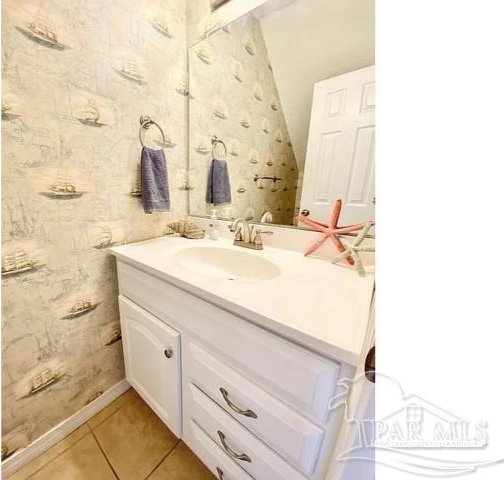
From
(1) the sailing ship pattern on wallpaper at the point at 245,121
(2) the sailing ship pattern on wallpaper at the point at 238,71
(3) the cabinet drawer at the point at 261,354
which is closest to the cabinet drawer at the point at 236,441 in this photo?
(3) the cabinet drawer at the point at 261,354

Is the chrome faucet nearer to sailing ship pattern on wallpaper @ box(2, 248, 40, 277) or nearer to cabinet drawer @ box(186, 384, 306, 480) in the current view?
cabinet drawer @ box(186, 384, 306, 480)

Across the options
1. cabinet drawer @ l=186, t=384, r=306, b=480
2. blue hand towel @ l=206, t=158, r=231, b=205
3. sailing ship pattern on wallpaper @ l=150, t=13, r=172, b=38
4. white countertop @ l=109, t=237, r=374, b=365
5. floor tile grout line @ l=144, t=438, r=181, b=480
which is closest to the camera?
white countertop @ l=109, t=237, r=374, b=365

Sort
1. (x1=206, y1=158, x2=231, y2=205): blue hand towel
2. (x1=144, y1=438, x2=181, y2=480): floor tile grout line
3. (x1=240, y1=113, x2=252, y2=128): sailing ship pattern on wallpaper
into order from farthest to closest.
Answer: (x1=206, y1=158, x2=231, y2=205): blue hand towel < (x1=240, y1=113, x2=252, y2=128): sailing ship pattern on wallpaper < (x1=144, y1=438, x2=181, y2=480): floor tile grout line

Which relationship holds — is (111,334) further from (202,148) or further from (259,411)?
(202,148)

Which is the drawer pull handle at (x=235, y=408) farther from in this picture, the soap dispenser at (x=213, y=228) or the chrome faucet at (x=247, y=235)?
the soap dispenser at (x=213, y=228)

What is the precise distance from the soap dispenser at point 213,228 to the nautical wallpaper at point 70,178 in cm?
31

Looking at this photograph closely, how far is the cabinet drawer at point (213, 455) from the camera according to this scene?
69cm

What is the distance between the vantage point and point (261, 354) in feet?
1.79

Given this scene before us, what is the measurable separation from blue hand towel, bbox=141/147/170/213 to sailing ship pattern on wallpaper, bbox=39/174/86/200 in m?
0.25

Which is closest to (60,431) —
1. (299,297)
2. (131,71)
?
(299,297)

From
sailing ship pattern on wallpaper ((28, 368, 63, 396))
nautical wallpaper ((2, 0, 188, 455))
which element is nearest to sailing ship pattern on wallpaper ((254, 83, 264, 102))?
nautical wallpaper ((2, 0, 188, 455))

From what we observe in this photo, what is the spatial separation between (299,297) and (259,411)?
311 mm

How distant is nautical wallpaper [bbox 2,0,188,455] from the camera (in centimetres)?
71
